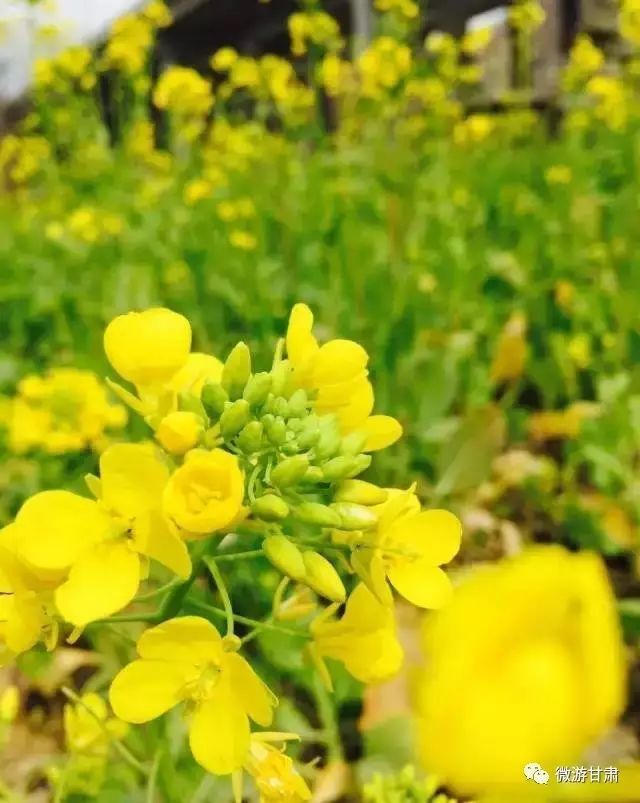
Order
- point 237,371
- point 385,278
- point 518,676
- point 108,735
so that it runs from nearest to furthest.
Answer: point 518,676 < point 237,371 < point 108,735 < point 385,278

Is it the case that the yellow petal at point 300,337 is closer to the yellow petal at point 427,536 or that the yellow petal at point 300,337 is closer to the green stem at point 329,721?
the yellow petal at point 427,536

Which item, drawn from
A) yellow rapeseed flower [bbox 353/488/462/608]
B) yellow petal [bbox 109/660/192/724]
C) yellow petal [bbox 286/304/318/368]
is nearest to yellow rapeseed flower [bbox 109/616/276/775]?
yellow petal [bbox 109/660/192/724]

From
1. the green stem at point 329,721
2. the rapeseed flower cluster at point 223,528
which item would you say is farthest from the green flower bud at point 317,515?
the green stem at point 329,721

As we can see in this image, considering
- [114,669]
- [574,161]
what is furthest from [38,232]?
[114,669]

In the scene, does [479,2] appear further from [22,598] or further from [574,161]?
[22,598]

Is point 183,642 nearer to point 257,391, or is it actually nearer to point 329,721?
point 257,391

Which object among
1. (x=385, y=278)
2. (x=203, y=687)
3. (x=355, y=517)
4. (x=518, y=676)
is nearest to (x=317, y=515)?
(x=355, y=517)
